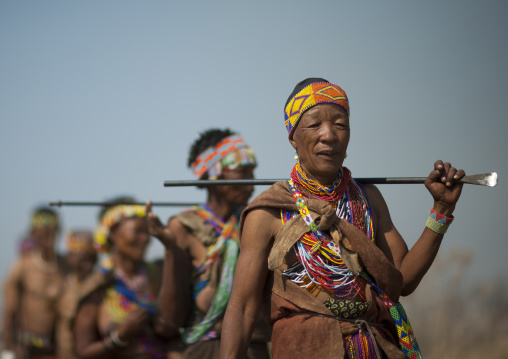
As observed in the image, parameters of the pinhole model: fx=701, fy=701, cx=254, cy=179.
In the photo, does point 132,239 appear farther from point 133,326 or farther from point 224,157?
point 224,157

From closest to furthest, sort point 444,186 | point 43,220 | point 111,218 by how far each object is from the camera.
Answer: point 444,186 → point 111,218 → point 43,220

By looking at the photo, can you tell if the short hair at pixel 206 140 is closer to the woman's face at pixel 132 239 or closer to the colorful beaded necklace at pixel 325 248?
the woman's face at pixel 132 239

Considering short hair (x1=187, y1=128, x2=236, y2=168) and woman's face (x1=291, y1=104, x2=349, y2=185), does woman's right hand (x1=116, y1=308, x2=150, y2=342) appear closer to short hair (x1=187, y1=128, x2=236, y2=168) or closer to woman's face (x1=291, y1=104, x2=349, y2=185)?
short hair (x1=187, y1=128, x2=236, y2=168)

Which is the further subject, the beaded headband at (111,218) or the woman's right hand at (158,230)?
the beaded headband at (111,218)

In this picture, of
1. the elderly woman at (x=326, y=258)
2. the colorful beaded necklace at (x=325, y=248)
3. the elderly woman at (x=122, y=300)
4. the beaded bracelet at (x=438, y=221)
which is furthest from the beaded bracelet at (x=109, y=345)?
the beaded bracelet at (x=438, y=221)

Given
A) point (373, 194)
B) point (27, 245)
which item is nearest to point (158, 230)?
point (373, 194)

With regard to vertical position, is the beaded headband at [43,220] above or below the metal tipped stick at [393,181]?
below

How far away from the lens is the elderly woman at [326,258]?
12.5 feet

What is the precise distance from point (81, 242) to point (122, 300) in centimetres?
294

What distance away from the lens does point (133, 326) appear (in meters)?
7.44

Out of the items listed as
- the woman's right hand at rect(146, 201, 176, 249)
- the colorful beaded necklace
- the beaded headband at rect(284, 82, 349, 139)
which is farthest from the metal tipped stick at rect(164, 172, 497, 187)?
the woman's right hand at rect(146, 201, 176, 249)

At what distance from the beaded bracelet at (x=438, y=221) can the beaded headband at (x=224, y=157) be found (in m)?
3.19

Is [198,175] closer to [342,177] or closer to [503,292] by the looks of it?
[342,177]

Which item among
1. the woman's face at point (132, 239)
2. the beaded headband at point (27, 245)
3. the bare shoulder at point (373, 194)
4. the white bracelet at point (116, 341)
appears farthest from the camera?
the beaded headband at point (27, 245)
